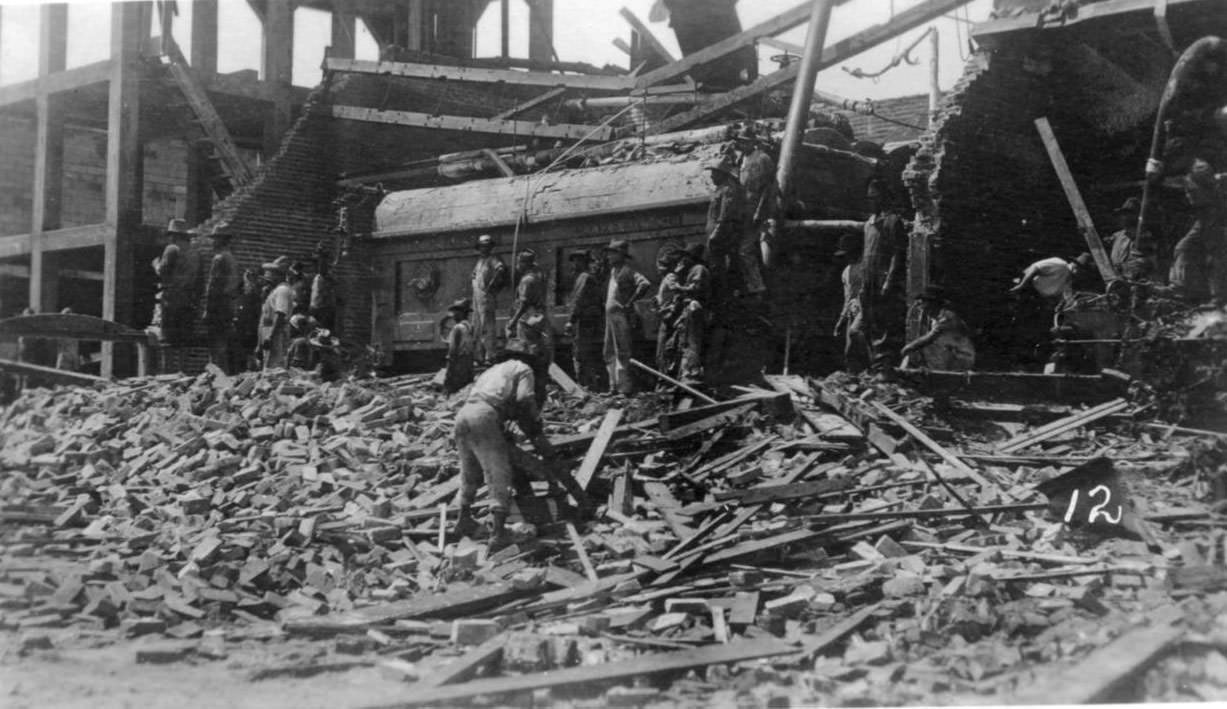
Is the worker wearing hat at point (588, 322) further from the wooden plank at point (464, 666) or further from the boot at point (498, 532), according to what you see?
the wooden plank at point (464, 666)

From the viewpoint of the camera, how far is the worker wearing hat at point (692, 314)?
11430 millimetres

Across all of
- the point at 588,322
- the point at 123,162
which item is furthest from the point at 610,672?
the point at 123,162

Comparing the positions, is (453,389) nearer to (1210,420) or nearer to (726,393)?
(726,393)

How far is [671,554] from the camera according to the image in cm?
754

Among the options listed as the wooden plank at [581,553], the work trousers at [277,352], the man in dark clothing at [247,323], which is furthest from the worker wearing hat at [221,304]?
the wooden plank at [581,553]

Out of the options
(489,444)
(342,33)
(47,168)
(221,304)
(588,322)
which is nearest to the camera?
(489,444)

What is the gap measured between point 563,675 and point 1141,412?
6242 mm

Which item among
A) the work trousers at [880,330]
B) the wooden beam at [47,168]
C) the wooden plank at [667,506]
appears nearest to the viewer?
the wooden plank at [667,506]

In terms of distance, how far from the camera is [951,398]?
10633 millimetres

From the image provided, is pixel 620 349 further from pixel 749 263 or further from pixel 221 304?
pixel 221 304

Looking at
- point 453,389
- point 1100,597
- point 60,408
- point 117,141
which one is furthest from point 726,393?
point 117,141

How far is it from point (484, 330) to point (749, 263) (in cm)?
376

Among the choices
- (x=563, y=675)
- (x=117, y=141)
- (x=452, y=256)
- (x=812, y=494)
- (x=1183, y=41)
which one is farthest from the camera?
(x=117, y=141)

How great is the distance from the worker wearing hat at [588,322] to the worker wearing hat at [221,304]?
194 inches
